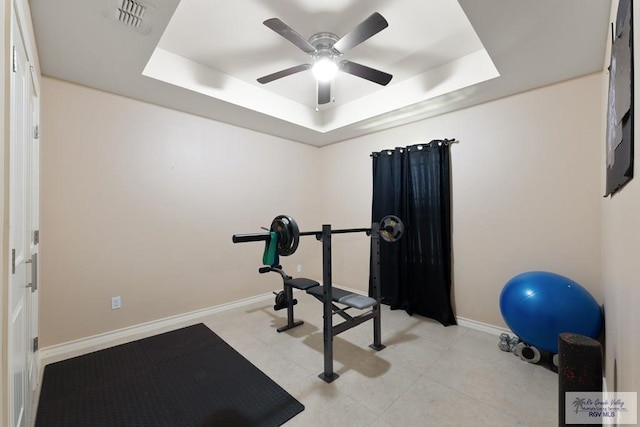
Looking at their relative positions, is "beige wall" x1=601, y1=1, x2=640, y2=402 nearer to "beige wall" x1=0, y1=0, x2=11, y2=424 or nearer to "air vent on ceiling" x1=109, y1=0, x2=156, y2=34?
"beige wall" x1=0, y1=0, x2=11, y2=424

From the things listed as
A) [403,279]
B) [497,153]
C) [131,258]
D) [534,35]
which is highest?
[534,35]

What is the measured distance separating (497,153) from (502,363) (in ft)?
6.29

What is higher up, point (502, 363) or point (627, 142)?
point (627, 142)

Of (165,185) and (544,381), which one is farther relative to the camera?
(165,185)

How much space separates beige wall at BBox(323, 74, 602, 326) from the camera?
2.28 metres

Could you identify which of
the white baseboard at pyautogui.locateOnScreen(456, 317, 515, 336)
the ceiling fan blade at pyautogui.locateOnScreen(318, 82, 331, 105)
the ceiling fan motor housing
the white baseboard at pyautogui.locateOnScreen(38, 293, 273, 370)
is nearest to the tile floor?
the white baseboard at pyautogui.locateOnScreen(456, 317, 515, 336)

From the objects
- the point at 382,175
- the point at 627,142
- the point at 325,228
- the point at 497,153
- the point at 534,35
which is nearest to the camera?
the point at 627,142

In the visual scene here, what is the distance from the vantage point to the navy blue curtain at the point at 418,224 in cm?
304

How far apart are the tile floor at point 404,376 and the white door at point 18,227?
136 centimetres

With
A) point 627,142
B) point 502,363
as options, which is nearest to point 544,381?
point 502,363

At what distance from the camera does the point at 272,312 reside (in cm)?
336

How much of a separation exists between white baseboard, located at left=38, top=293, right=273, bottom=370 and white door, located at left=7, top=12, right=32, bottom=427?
959mm

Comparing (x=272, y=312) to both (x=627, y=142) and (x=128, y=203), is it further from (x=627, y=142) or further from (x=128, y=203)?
(x=627, y=142)

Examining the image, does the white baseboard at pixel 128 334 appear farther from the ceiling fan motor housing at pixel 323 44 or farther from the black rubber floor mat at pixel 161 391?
the ceiling fan motor housing at pixel 323 44
